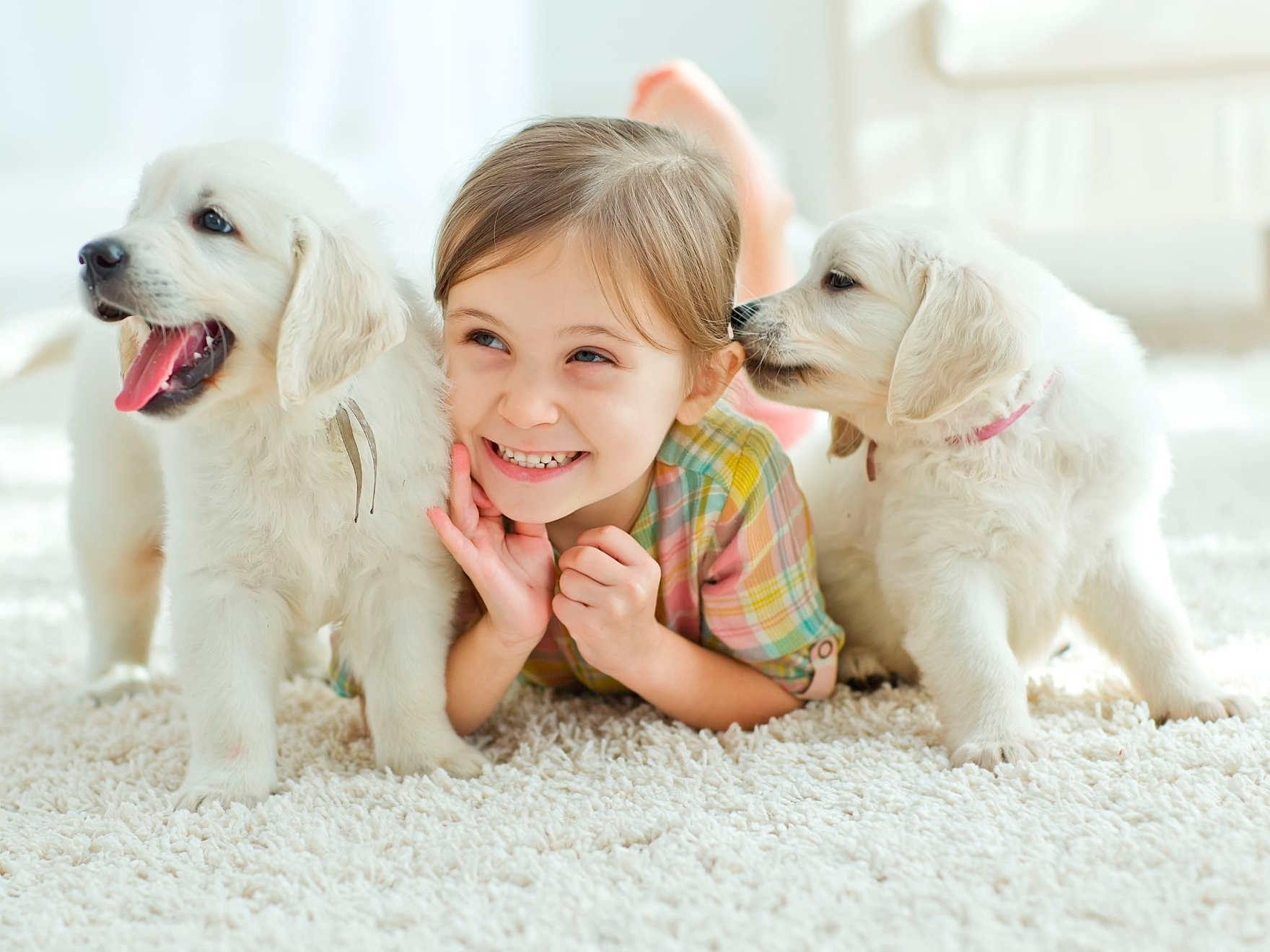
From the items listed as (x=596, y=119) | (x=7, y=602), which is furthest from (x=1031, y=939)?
(x=7, y=602)

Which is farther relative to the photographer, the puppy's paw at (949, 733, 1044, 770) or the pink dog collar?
the pink dog collar

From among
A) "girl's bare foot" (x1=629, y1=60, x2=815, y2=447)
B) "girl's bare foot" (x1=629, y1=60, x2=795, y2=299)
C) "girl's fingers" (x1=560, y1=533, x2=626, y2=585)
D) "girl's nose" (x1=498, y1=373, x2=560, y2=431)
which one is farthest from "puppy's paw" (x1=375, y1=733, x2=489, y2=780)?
"girl's bare foot" (x1=629, y1=60, x2=795, y2=299)

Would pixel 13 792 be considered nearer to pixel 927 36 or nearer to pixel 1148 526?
pixel 1148 526

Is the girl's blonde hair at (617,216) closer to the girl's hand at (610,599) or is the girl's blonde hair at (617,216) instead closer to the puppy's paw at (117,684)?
the girl's hand at (610,599)

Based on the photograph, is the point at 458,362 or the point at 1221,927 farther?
the point at 458,362

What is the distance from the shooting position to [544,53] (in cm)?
636

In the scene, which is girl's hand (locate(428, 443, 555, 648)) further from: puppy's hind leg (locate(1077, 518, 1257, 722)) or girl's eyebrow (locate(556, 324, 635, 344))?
puppy's hind leg (locate(1077, 518, 1257, 722))

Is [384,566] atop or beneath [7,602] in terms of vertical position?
atop

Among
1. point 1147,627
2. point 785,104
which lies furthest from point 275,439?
point 785,104

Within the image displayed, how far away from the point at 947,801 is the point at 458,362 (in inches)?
24.6

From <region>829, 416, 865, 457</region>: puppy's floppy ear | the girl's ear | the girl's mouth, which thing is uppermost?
the girl's ear

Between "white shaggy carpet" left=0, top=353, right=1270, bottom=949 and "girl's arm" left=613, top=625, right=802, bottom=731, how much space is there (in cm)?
4

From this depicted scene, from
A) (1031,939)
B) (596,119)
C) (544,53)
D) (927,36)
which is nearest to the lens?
(1031,939)

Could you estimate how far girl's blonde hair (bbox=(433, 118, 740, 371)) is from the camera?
4.26ft
